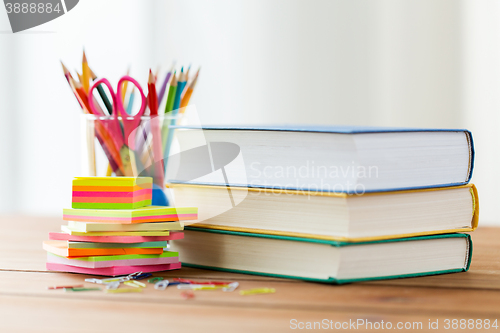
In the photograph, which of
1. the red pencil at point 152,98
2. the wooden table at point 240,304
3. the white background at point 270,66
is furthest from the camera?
the white background at point 270,66

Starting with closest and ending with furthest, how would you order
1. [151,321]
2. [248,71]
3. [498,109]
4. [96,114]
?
[151,321]
[96,114]
[498,109]
[248,71]

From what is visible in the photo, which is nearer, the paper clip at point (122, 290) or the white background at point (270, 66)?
the paper clip at point (122, 290)

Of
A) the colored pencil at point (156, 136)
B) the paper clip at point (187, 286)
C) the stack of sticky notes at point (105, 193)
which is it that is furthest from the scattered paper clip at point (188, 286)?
the colored pencil at point (156, 136)

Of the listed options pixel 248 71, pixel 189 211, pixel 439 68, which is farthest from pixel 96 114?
pixel 439 68

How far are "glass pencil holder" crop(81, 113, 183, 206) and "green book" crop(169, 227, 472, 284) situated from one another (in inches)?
4.3

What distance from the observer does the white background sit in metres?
1.76

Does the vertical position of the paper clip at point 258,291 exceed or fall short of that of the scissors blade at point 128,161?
it falls short

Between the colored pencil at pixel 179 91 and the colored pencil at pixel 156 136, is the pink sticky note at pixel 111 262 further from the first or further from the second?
the colored pencil at pixel 179 91

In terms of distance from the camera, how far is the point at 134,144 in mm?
700

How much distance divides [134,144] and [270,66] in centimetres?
125

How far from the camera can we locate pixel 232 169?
23.3 inches

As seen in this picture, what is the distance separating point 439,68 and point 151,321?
62.3 inches

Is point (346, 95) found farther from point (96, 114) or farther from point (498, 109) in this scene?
point (96, 114)

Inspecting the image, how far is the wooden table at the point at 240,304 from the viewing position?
402 millimetres
